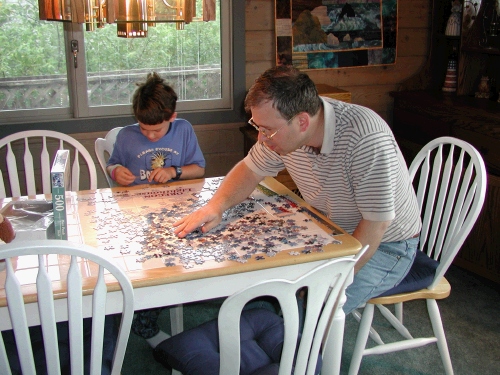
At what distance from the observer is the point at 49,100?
3549 mm

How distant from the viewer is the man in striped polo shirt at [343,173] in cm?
200

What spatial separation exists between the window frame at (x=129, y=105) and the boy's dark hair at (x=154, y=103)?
3.54ft

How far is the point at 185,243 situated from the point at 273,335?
41 cm

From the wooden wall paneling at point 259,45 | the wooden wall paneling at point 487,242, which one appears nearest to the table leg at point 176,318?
the wooden wall paneling at point 487,242

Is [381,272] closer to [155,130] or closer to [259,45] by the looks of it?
[155,130]

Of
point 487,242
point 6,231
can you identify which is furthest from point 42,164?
point 487,242

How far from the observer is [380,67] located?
3.98 metres

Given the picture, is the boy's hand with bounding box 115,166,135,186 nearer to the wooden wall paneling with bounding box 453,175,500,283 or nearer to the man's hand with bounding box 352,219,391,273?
the man's hand with bounding box 352,219,391,273

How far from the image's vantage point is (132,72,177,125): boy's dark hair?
255cm

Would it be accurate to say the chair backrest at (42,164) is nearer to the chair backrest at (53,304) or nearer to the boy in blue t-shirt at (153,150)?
the boy in blue t-shirt at (153,150)

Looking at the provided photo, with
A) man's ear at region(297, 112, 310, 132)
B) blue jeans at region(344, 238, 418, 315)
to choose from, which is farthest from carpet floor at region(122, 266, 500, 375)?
man's ear at region(297, 112, 310, 132)

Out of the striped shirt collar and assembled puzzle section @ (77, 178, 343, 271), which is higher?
the striped shirt collar

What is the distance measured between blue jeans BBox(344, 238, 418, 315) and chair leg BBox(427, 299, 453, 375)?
22 centimetres

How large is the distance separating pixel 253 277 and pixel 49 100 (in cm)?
224
